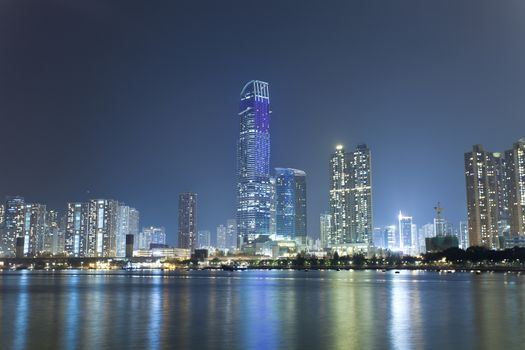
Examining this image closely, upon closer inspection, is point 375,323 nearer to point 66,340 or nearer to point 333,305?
point 333,305

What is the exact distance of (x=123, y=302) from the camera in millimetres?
54750

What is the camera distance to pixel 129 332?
31.9 m

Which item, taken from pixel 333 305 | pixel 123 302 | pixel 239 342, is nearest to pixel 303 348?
pixel 239 342

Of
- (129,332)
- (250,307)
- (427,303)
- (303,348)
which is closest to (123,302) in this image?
(250,307)

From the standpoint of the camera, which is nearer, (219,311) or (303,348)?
(303,348)

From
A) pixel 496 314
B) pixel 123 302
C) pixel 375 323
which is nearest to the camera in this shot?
pixel 375 323

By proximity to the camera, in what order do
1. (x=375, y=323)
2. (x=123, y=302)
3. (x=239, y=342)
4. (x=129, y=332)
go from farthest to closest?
(x=123, y=302)
(x=375, y=323)
(x=129, y=332)
(x=239, y=342)

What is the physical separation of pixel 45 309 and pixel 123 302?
8706mm

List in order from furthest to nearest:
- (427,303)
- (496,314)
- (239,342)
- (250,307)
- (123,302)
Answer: (123,302)
(427,303)
(250,307)
(496,314)
(239,342)

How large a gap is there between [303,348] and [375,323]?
10.8 meters

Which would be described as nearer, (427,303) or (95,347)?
(95,347)

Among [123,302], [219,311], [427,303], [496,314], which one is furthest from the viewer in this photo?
[123,302]

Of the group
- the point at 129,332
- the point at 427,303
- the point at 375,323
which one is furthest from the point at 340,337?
the point at 427,303

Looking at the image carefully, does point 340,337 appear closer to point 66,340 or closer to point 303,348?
point 303,348
